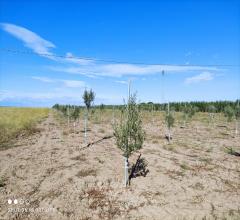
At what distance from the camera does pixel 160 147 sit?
2881 cm

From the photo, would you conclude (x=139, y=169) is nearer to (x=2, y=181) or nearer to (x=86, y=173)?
(x=86, y=173)

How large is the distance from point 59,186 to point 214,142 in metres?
22.5

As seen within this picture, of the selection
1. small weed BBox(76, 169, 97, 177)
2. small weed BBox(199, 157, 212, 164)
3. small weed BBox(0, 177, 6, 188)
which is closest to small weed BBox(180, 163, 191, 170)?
small weed BBox(199, 157, 212, 164)

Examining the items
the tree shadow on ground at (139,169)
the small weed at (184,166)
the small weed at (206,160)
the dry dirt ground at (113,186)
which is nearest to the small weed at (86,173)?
the dry dirt ground at (113,186)

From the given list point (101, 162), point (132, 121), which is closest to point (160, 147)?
point (101, 162)

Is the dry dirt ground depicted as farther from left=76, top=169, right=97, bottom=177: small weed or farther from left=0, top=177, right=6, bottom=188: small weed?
left=0, top=177, right=6, bottom=188: small weed

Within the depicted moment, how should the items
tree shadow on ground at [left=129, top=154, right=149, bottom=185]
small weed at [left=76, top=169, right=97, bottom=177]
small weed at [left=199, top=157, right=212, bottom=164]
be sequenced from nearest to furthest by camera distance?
1. small weed at [left=76, top=169, right=97, bottom=177]
2. tree shadow on ground at [left=129, top=154, right=149, bottom=185]
3. small weed at [left=199, top=157, right=212, bottom=164]

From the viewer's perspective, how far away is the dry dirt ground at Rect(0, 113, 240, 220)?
1248cm

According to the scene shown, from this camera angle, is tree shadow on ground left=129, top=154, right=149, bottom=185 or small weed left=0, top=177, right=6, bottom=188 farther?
tree shadow on ground left=129, top=154, right=149, bottom=185

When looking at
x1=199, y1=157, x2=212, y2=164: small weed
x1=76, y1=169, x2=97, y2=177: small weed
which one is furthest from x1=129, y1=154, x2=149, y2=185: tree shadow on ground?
x1=199, y1=157, x2=212, y2=164: small weed

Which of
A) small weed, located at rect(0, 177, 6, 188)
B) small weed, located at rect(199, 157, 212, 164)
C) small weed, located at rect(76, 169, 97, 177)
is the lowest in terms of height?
small weed, located at rect(0, 177, 6, 188)

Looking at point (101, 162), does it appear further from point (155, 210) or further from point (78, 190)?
point (155, 210)

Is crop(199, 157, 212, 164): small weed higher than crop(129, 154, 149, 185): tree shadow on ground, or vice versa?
crop(199, 157, 212, 164): small weed

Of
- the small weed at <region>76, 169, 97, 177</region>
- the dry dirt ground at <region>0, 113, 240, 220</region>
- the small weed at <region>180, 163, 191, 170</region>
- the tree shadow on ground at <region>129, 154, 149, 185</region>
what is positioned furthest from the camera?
the small weed at <region>180, 163, 191, 170</region>
